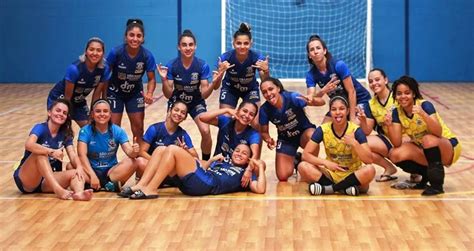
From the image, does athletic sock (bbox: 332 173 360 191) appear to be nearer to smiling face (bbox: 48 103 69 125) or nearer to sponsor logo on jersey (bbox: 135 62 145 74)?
smiling face (bbox: 48 103 69 125)

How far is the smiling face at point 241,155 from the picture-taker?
665 cm

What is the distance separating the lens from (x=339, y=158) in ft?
21.3

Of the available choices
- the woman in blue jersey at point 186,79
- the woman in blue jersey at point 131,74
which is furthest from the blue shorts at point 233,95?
the woman in blue jersey at point 131,74

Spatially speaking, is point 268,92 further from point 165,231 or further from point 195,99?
point 165,231

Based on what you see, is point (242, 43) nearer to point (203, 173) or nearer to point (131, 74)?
point (131, 74)

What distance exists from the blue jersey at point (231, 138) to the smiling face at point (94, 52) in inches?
45.3

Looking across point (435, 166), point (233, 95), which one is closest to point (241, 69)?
point (233, 95)

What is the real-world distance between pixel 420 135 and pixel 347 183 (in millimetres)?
687

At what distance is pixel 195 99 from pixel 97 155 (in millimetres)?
1332

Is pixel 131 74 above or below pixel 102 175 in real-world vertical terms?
above

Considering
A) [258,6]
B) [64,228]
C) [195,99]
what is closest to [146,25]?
[258,6]

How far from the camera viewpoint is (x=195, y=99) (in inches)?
299

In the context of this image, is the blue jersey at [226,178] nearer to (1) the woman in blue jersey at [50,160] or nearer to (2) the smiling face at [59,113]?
(1) the woman in blue jersey at [50,160]

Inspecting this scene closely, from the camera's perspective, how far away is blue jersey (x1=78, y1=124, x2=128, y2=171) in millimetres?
6520
